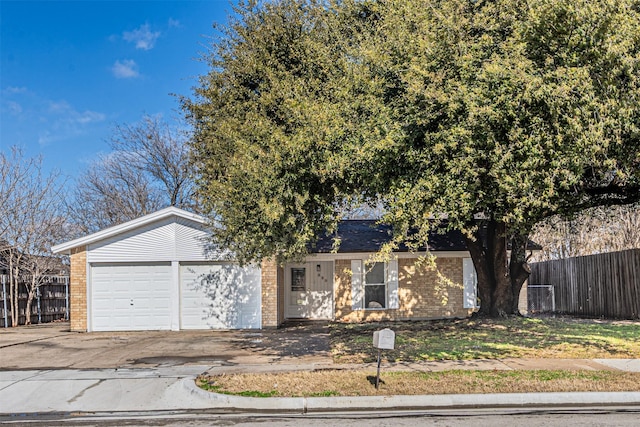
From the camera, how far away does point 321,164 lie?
10.2 m

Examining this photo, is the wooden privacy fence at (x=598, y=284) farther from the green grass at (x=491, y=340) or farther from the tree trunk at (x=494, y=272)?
the tree trunk at (x=494, y=272)

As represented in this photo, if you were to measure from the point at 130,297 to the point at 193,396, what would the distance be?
34.2 ft

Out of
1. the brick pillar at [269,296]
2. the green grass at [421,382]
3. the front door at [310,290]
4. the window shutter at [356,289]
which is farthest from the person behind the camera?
the front door at [310,290]

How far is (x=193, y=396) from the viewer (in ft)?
28.3

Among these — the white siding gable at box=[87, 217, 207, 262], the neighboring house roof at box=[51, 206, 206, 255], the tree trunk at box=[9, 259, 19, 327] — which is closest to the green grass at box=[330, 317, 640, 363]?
the white siding gable at box=[87, 217, 207, 262]

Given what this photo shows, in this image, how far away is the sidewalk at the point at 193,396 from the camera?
8.09 meters

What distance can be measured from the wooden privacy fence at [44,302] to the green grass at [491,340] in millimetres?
12265

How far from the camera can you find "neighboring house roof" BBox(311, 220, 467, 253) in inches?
746

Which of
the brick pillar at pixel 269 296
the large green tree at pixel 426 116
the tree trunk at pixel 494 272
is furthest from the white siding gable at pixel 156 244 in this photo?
the tree trunk at pixel 494 272

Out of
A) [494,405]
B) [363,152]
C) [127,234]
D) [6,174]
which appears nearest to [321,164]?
[363,152]

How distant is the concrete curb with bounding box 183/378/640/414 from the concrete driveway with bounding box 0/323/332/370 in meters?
3.08

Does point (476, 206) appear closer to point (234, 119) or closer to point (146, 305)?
point (234, 119)

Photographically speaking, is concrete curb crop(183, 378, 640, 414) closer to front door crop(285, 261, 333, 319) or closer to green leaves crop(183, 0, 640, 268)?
green leaves crop(183, 0, 640, 268)

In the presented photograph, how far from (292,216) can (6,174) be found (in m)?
15.0
